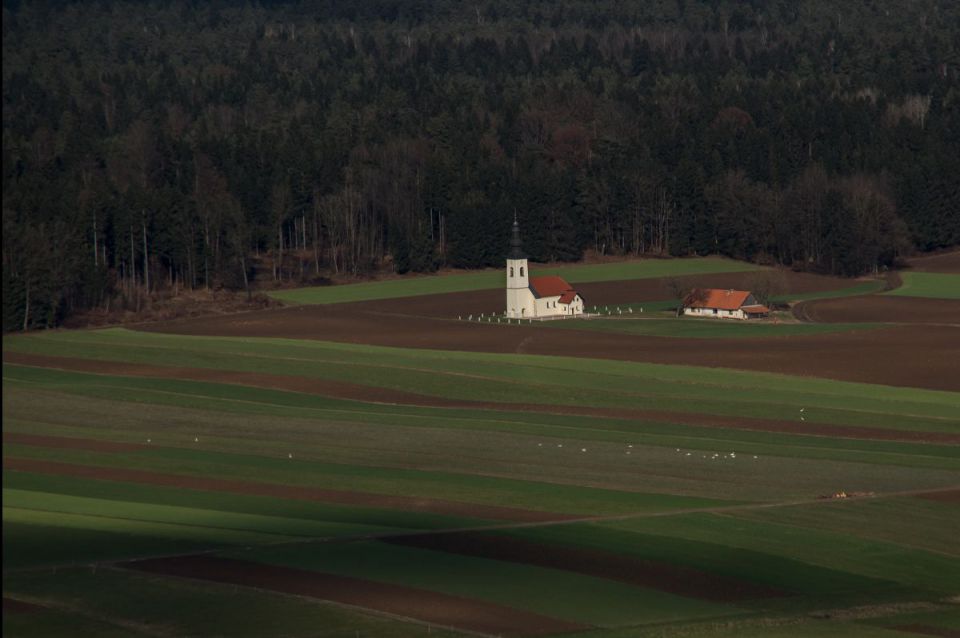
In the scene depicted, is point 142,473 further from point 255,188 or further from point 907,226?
point 907,226

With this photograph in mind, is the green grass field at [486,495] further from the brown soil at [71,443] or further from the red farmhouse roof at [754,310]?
the red farmhouse roof at [754,310]

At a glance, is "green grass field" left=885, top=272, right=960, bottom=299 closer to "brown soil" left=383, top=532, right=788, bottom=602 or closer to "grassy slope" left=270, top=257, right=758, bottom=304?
"grassy slope" left=270, top=257, right=758, bottom=304

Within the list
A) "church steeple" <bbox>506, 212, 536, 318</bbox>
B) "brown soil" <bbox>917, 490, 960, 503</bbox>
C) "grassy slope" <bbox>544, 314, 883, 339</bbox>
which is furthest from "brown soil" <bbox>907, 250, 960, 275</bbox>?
"brown soil" <bbox>917, 490, 960, 503</bbox>

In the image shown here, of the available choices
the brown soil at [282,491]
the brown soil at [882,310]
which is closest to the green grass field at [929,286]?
the brown soil at [882,310]

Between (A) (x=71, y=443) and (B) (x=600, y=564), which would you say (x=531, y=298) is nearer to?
(A) (x=71, y=443)

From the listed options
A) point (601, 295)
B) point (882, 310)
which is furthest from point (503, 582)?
point (601, 295)

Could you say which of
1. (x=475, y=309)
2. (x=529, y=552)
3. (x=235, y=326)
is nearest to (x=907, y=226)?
(x=475, y=309)
